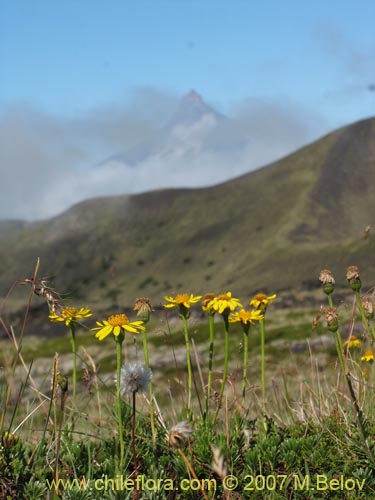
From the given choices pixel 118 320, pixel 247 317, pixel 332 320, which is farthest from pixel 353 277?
pixel 118 320

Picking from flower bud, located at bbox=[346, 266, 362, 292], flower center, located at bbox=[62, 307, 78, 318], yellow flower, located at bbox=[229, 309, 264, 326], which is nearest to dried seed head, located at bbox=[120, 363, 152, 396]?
flower center, located at bbox=[62, 307, 78, 318]

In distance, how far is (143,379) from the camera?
12.8 ft

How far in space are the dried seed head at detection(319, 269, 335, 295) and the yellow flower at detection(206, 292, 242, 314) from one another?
0.78 metres

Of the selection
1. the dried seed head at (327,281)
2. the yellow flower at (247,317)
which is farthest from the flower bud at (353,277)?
the yellow flower at (247,317)

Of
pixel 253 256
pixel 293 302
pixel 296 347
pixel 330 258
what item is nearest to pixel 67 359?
pixel 296 347

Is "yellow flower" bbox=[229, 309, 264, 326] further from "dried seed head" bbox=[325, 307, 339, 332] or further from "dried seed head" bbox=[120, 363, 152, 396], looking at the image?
"dried seed head" bbox=[120, 363, 152, 396]

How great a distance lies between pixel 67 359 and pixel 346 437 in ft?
207

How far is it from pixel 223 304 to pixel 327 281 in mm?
946

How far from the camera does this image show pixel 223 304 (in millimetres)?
5113

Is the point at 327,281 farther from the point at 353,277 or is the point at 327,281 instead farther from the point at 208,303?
the point at 208,303

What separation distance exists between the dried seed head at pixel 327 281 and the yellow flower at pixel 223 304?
0.78m

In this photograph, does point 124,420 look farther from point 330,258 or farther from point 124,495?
point 330,258

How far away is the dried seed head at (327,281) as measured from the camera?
17.2 feet

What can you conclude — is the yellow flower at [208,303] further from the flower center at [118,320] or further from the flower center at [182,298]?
the flower center at [118,320]
